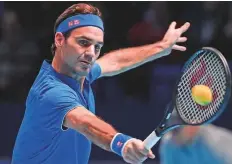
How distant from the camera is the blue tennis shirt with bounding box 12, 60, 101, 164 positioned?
4457mm

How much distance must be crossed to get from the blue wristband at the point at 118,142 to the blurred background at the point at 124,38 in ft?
14.9

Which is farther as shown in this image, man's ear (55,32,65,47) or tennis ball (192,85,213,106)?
man's ear (55,32,65,47)

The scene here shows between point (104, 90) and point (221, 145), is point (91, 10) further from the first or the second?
point (104, 90)

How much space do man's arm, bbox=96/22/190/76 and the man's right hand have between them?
1.92 m

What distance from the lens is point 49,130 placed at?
15.0 feet

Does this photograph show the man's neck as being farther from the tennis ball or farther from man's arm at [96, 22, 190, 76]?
man's arm at [96, 22, 190, 76]

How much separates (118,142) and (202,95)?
32.4 inches

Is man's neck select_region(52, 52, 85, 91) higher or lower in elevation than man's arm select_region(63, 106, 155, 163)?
higher

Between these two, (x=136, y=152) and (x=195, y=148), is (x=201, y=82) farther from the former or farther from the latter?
(x=136, y=152)

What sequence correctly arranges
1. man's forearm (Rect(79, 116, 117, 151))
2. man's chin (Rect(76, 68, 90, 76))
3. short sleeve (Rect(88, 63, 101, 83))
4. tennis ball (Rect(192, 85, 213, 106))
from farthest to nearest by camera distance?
short sleeve (Rect(88, 63, 101, 83))
man's chin (Rect(76, 68, 90, 76))
tennis ball (Rect(192, 85, 213, 106))
man's forearm (Rect(79, 116, 117, 151))

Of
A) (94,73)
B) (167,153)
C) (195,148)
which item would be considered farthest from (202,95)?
(94,73)

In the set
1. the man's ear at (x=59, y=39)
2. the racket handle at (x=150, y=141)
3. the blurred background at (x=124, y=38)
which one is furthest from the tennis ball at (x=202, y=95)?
the blurred background at (x=124, y=38)

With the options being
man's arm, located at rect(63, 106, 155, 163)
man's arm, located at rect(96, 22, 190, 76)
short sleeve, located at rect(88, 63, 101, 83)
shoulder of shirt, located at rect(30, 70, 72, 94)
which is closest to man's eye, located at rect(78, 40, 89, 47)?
shoulder of shirt, located at rect(30, 70, 72, 94)

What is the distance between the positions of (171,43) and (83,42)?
54.1 inches
